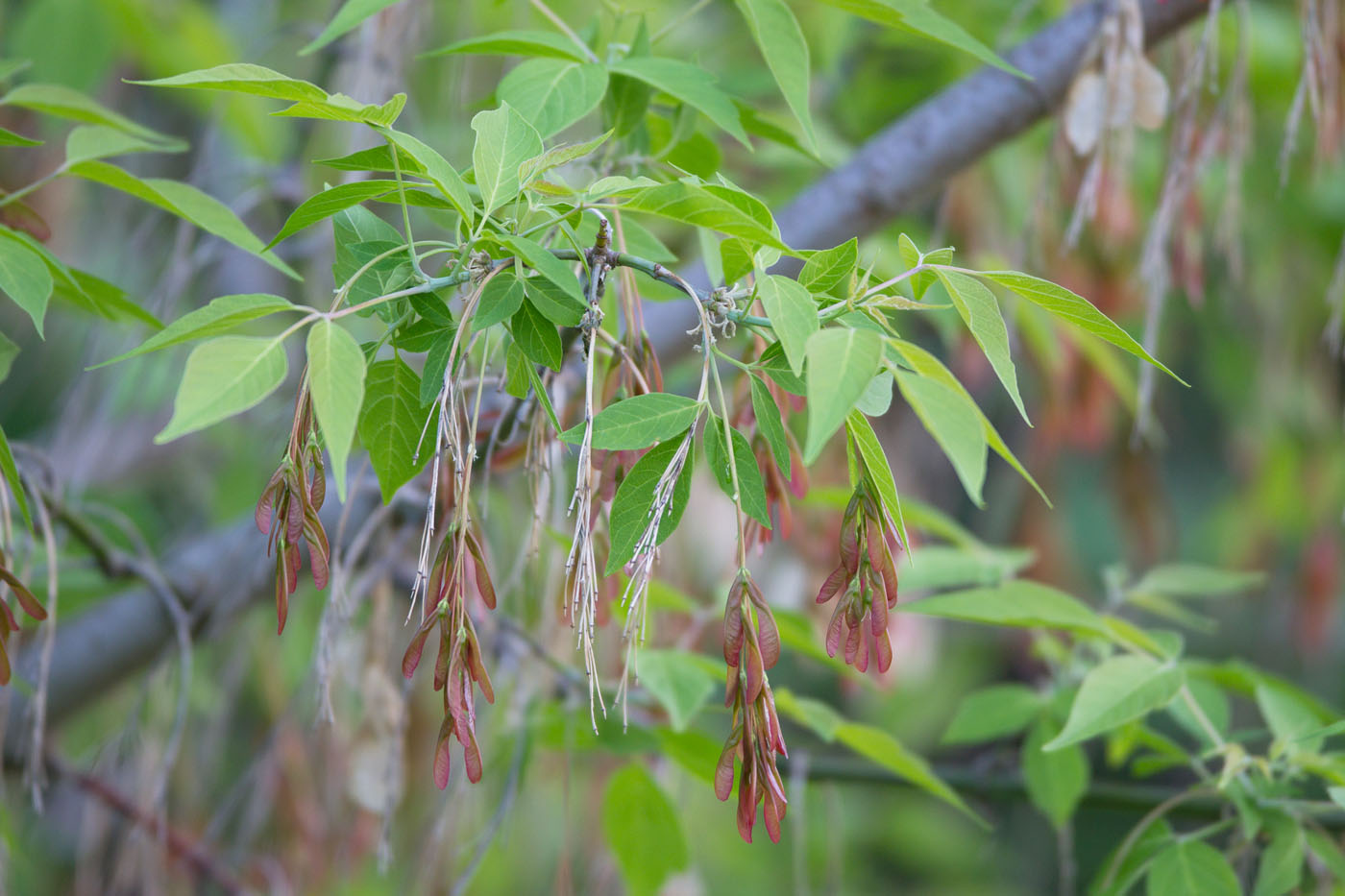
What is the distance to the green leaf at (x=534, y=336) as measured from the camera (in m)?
0.51

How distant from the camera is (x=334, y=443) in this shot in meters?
0.37

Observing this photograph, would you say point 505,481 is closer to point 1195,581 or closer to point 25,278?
point 25,278

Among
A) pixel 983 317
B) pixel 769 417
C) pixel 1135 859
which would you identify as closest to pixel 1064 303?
pixel 983 317

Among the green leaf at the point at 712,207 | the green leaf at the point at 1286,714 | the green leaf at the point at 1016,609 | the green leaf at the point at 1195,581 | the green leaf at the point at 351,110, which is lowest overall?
the green leaf at the point at 1286,714

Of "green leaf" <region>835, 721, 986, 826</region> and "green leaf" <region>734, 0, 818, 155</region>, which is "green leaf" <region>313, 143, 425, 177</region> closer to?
"green leaf" <region>734, 0, 818, 155</region>

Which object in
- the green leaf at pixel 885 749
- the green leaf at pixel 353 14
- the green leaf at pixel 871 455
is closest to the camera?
the green leaf at pixel 871 455

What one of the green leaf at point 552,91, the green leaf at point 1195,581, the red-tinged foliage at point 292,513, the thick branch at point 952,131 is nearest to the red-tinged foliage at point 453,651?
the red-tinged foliage at point 292,513

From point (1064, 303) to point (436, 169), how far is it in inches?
11.3

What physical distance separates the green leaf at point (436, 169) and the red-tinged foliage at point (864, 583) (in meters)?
0.22

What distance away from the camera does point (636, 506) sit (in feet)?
1.56

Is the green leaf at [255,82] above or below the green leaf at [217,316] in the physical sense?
above

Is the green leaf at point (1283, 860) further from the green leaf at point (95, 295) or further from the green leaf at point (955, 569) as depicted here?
the green leaf at point (95, 295)

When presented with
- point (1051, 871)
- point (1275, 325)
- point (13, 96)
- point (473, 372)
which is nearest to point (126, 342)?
point (13, 96)

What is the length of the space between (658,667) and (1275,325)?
56.5 inches
